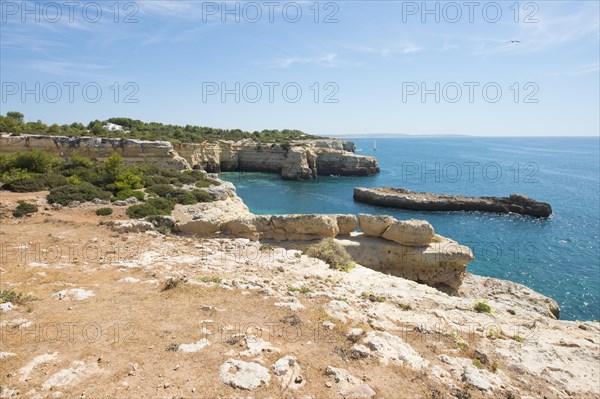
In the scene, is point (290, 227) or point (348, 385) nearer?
point (348, 385)

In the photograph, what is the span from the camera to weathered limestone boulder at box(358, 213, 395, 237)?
50.0ft

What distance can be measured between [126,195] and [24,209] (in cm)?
510

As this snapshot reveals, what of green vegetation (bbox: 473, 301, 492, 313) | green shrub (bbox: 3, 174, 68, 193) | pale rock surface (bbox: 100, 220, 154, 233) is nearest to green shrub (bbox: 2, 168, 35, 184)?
green shrub (bbox: 3, 174, 68, 193)

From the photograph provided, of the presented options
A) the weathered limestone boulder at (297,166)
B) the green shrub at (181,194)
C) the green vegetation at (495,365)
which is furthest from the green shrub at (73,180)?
the weathered limestone boulder at (297,166)

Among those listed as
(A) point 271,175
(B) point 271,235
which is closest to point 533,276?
(B) point 271,235

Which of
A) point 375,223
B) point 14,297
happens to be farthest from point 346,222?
point 14,297

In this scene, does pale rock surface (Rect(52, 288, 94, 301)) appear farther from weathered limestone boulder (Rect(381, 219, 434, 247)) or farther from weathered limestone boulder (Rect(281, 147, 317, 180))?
weathered limestone boulder (Rect(281, 147, 317, 180))

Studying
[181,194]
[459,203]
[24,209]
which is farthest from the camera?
[459,203]

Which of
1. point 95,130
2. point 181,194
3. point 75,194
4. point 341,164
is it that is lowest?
point 181,194

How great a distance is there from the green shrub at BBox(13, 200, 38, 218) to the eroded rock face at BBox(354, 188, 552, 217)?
36760 mm

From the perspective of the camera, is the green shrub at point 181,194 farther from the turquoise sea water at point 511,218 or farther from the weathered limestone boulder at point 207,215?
the turquoise sea water at point 511,218

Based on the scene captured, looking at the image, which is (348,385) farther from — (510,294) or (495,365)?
(510,294)

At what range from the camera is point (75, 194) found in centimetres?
1984

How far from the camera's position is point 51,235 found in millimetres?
13133
